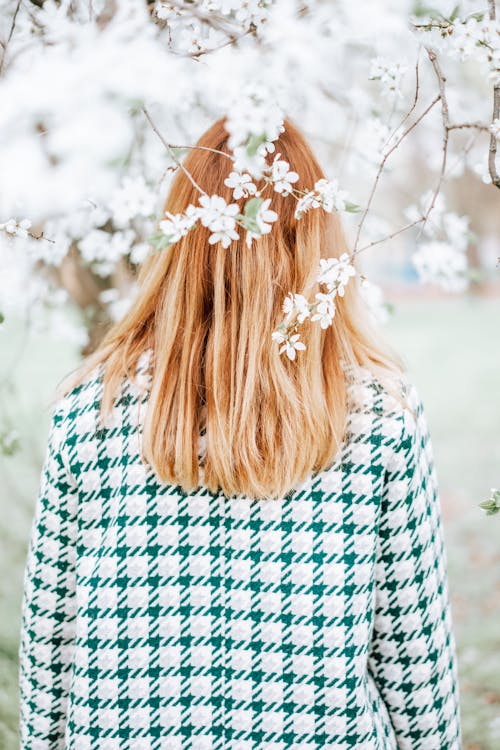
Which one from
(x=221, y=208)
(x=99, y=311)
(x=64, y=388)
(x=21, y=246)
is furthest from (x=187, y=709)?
(x=99, y=311)

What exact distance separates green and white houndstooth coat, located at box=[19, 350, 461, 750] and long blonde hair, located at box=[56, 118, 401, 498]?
0.04 m

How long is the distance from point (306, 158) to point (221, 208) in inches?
13.1

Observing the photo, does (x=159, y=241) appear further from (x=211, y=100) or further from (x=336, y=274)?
(x=211, y=100)

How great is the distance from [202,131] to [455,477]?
13.0 feet

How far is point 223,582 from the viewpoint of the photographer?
117 centimetres

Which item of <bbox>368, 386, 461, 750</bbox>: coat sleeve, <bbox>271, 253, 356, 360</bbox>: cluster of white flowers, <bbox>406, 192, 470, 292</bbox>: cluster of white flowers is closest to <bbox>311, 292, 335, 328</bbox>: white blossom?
<bbox>271, 253, 356, 360</bbox>: cluster of white flowers

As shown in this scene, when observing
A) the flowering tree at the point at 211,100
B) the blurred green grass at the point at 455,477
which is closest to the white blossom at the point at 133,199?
the flowering tree at the point at 211,100

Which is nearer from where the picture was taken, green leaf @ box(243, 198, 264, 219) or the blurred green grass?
green leaf @ box(243, 198, 264, 219)

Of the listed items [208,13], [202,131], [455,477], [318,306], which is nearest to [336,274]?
[318,306]

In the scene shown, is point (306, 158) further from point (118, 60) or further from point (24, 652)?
point (24, 652)

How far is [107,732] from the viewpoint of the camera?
3.95 ft

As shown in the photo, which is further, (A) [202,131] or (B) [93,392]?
(A) [202,131]

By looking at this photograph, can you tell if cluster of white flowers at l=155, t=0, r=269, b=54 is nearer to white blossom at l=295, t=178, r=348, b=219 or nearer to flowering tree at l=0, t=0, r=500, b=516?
flowering tree at l=0, t=0, r=500, b=516

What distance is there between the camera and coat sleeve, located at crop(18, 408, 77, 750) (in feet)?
3.97
